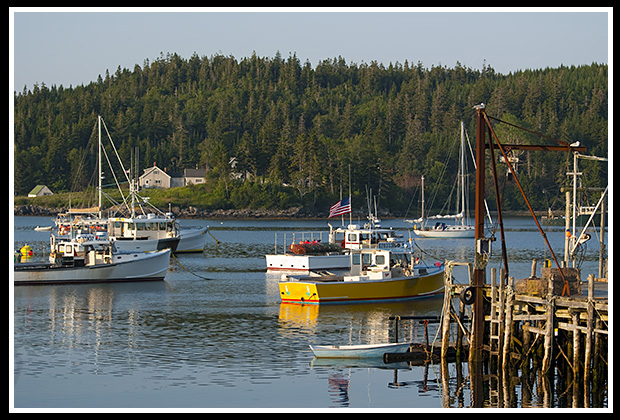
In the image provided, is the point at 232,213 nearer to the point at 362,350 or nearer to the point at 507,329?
the point at 362,350

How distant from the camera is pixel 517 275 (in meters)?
63.6

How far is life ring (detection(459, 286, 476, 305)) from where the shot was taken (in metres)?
30.4

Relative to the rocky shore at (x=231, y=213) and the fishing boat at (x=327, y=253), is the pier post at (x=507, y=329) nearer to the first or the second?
the fishing boat at (x=327, y=253)

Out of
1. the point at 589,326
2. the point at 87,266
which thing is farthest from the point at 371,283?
the point at 589,326

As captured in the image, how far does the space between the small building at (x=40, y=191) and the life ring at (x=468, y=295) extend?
173 metres

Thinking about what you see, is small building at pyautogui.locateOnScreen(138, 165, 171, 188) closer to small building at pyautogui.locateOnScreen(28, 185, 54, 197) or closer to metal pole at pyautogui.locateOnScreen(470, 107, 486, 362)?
small building at pyautogui.locateOnScreen(28, 185, 54, 197)

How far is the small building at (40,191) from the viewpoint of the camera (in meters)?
195

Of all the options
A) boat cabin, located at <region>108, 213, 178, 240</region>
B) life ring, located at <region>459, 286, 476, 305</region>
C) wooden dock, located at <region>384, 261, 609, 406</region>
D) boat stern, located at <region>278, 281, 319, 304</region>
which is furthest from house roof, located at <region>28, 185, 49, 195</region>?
life ring, located at <region>459, 286, 476, 305</region>

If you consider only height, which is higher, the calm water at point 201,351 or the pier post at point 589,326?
the pier post at point 589,326

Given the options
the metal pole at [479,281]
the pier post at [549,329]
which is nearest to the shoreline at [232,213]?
the metal pole at [479,281]

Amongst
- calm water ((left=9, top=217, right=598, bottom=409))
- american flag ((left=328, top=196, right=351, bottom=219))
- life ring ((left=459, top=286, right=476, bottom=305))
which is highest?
american flag ((left=328, top=196, right=351, bottom=219))

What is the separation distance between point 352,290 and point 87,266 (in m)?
18.4

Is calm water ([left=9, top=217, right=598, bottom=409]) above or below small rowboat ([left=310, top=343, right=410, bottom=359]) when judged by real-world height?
below

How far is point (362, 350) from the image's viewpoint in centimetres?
3177
